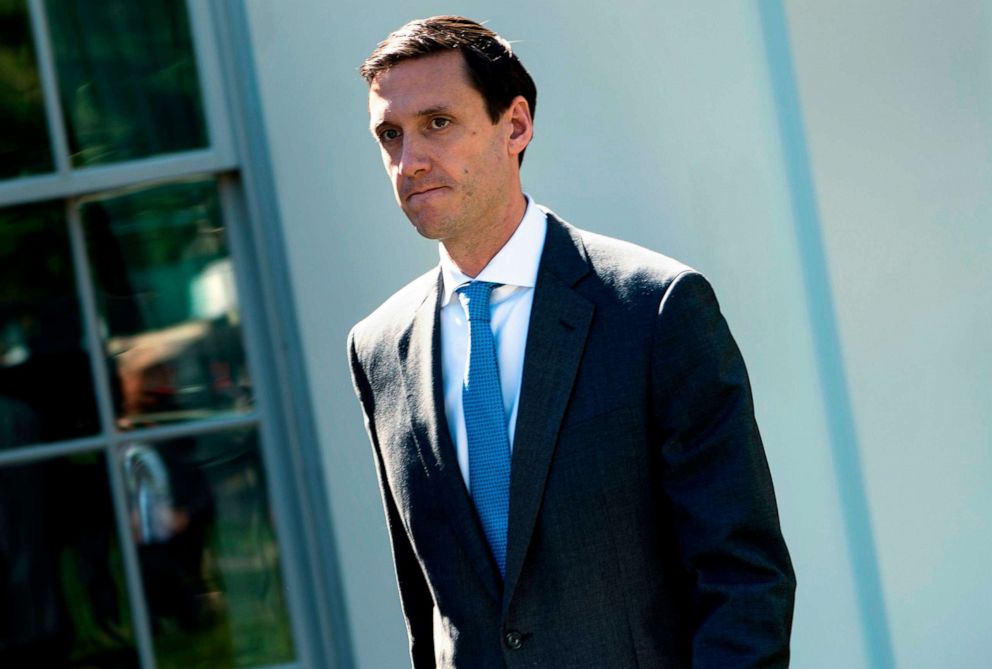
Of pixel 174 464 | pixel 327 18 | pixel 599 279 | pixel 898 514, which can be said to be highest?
pixel 327 18


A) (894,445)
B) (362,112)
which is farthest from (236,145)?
(894,445)

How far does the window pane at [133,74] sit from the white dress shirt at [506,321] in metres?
1.21

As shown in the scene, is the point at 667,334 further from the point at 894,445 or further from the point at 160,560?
the point at 160,560

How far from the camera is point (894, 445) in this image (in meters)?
3.15

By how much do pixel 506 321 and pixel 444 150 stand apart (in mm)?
318

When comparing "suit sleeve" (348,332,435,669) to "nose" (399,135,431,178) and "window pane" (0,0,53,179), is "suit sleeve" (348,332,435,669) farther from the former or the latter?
"window pane" (0,0,53,179)

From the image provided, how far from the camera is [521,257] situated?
2.30 m

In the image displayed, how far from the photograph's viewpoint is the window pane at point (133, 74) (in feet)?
10.6

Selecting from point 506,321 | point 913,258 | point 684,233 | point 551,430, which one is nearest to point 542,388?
point 551,430

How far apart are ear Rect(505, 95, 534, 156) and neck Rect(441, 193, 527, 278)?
0.30 feet

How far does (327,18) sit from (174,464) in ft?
3.84

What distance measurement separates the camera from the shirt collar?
7.52 ft

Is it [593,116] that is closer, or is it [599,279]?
[599,279]

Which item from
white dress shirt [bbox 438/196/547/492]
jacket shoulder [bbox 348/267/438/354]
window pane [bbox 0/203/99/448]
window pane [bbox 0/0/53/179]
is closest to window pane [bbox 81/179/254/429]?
window pane [bbox 0/203/99/448]
